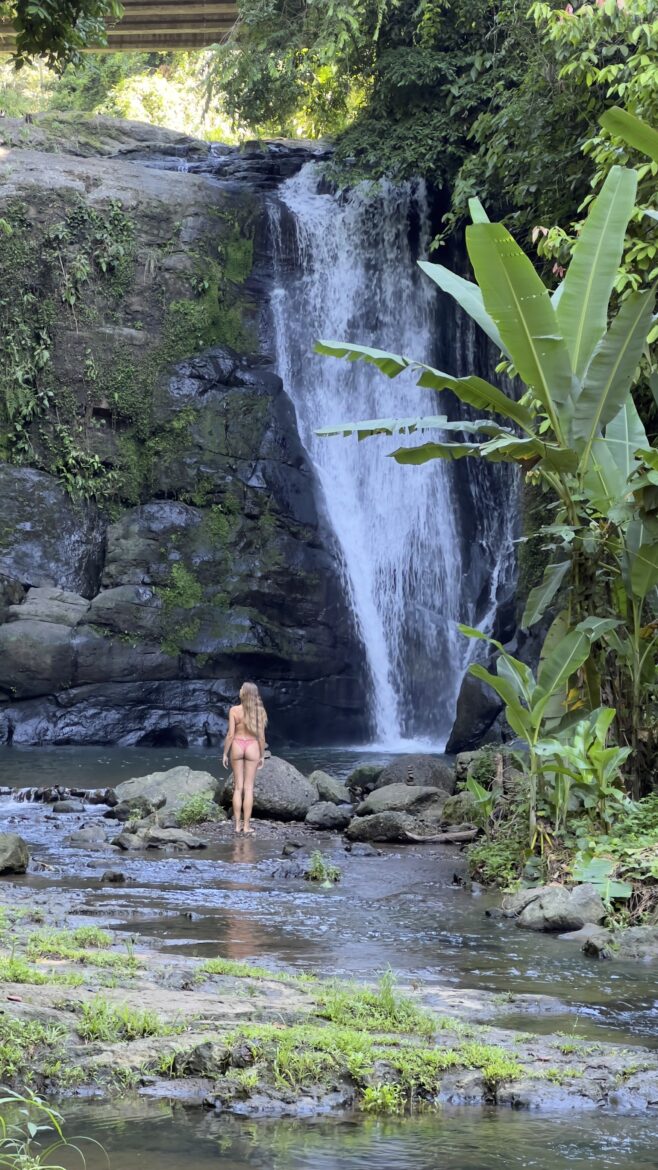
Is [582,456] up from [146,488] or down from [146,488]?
down

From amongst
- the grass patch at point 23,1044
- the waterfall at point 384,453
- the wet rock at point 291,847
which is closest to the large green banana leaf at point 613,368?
the wet rock at point 291,847

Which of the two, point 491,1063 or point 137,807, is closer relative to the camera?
point 491,1063

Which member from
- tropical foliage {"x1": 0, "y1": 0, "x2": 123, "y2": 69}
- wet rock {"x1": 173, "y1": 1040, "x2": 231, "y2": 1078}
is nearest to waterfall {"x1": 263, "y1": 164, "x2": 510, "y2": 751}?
tropical foliage {"x1": 0, "y1": 0, "x2": 123, "y2": 69}

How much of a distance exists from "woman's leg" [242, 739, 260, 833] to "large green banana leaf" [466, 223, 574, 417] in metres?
4.60

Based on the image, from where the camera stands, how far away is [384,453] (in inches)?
938

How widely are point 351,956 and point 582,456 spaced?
399cm

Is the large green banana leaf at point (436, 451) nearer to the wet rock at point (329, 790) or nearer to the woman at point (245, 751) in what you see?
the woman at point (245, 751)

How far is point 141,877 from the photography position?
8.90 meters

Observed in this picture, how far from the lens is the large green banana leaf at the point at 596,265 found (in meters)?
8.23

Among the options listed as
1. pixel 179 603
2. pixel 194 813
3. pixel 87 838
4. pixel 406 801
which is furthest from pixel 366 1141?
pixel 179 603

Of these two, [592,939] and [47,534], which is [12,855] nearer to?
[592,939]

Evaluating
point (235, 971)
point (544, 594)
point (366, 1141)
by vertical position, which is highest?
point (544, 594)

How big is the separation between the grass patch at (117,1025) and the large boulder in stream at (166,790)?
7.59 m

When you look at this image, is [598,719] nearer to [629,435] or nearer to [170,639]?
[629,435]
